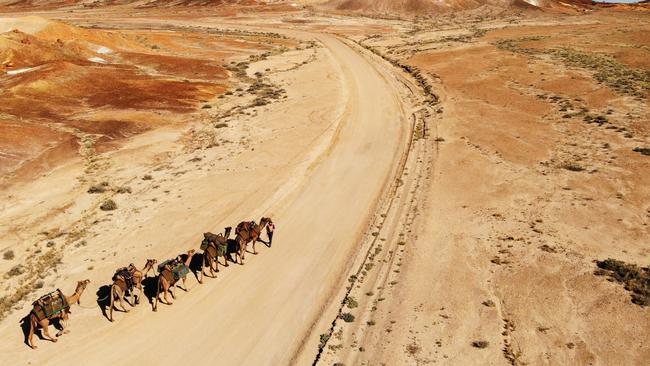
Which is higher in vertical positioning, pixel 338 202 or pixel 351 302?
pixel 338 202

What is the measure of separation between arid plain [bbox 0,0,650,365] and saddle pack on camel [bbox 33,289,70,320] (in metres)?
1.07

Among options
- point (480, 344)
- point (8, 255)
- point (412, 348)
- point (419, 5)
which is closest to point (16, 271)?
point (8, 255)

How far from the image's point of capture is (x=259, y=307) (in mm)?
16250

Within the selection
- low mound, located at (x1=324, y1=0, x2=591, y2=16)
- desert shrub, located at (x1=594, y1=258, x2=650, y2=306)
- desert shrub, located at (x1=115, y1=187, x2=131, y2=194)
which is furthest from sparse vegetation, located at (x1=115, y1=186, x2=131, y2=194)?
low mound, located at (x1=324, y1=0, x2=591, y2=16)

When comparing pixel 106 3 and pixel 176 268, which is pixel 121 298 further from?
pixel 106 3

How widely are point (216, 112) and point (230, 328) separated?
2652 centimetres

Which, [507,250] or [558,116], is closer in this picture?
[507,250]

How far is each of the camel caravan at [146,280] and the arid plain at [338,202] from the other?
41 cm

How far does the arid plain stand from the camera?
14836 mm

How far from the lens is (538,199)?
23.8 meters

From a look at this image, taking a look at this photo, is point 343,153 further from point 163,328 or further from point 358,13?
point 358,13

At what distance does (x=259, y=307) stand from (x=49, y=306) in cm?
653

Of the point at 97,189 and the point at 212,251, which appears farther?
the point at 97,189

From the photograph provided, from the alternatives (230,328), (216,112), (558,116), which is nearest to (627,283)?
(230,328)
